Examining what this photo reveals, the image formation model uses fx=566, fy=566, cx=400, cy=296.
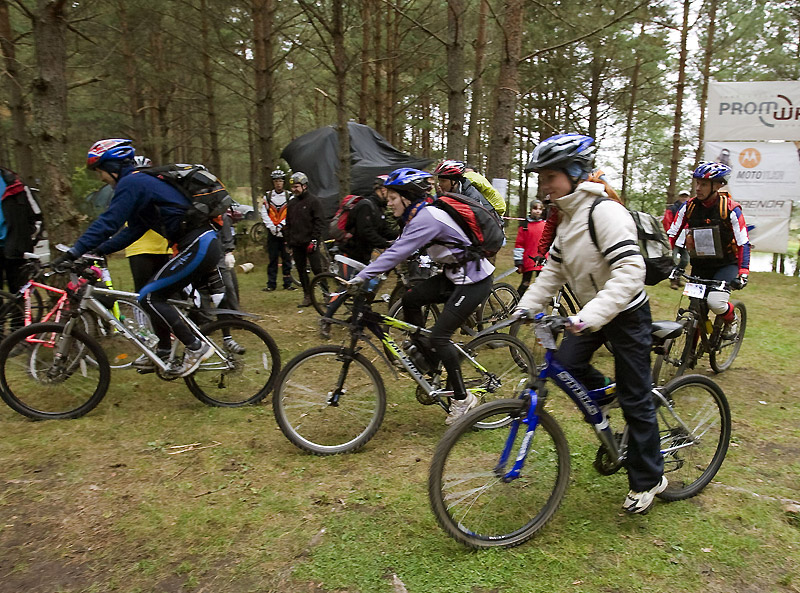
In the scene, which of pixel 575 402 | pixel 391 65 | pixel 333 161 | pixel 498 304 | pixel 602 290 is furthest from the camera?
pixel 391 65

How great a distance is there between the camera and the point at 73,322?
4332 millimetres

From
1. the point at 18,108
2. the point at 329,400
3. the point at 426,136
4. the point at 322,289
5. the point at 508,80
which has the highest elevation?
the point at 426,136

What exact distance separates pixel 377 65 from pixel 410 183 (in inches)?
458

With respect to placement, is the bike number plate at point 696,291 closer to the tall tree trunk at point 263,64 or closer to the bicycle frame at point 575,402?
the bicycle frame at point 575,402

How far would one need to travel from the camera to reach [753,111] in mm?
12555

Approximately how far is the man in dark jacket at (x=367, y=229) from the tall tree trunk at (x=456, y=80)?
6.35ft

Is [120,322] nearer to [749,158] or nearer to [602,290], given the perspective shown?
[602,290]

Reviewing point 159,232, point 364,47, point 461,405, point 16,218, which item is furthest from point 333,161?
point 461,405

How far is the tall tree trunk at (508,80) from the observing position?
731 centimetres

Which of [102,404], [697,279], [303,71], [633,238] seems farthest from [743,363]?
[303,71]

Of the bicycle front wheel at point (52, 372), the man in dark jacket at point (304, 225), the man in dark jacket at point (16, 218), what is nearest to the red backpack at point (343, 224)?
the man in dark jacket at point (304, 225)

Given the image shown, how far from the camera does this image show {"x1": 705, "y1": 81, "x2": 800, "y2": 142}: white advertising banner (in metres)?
12.4

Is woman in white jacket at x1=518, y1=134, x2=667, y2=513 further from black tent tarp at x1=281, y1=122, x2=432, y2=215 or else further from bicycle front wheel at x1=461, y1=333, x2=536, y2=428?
black tent tarp at x1=281, y1=122, x2=432, y2=215

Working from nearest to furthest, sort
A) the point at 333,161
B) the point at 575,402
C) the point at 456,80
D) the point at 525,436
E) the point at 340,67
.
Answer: the point at 525,436, the point at 575,402, the point at 340,67, the point at 456,80, the point at 333,161
